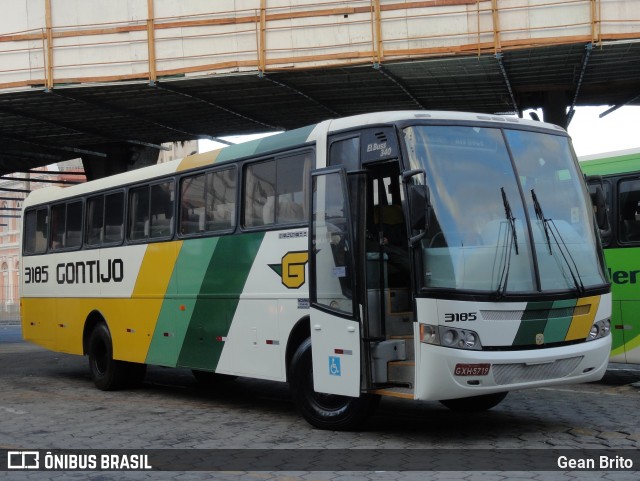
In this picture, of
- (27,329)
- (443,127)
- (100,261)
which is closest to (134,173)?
(100,261)

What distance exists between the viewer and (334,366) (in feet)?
29.0

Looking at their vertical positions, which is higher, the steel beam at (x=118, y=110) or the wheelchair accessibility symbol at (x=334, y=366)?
the steel beam at (x=118, y=110)

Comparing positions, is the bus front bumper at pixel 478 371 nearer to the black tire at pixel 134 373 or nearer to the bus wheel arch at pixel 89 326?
the black tire at pixel 134 373

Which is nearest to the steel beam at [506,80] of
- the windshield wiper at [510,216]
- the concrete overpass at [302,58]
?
the concrete overpass at [302,58]

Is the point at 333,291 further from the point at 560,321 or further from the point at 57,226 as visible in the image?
the point at 57,226

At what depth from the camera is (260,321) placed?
33.9 ft

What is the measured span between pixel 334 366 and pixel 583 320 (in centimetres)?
239

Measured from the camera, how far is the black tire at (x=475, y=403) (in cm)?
1001

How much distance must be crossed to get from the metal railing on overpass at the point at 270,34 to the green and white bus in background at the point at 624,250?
19.4ft

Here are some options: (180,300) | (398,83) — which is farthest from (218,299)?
(398,83)

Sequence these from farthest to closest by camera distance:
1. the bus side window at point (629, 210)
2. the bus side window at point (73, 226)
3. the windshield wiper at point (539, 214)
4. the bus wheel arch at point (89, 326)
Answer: the bus side window at point (73, 226) < the bus wheel arch at point (89, 326) < the bus side window at point (629, 210) < the windshield wiper at point (539, 214)

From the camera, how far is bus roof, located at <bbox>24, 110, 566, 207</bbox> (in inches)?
343

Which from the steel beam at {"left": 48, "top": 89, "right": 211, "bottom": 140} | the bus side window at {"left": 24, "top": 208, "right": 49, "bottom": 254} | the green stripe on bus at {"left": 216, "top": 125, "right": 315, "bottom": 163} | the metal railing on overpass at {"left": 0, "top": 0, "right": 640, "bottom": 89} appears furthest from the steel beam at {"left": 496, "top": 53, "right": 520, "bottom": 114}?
the bus side window at {"left": 24, "top": 208, "right": 49, "bottom": 254}

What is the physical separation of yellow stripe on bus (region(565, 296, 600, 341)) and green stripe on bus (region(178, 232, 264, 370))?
3.62 meters
